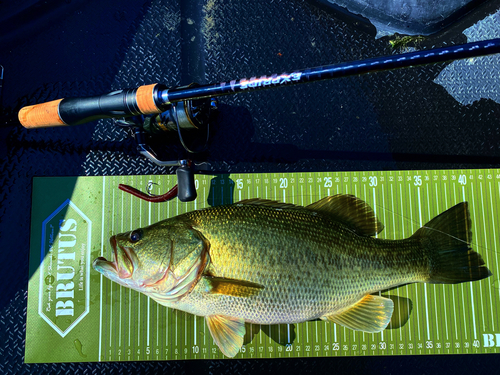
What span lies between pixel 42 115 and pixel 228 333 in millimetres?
1738

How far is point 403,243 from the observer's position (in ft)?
6.75

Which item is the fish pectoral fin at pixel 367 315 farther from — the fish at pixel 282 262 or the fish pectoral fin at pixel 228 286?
the fish pectoral fin at pixel 228 286

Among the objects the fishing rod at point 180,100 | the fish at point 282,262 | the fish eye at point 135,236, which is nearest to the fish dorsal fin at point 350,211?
the fish at point 282,262

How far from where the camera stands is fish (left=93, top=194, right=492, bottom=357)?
5.94 ft

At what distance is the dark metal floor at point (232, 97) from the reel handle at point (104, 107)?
0.45 m

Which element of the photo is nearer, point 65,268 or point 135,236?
point 135,236

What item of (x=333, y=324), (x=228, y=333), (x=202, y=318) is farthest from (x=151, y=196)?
(x=333, y=324)

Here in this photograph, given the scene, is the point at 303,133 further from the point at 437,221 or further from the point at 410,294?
the point at 410,294

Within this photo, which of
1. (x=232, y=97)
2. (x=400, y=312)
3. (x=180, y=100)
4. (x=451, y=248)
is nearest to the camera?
(x=180, y=100)

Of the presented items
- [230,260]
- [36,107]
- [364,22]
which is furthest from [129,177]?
[364,22]

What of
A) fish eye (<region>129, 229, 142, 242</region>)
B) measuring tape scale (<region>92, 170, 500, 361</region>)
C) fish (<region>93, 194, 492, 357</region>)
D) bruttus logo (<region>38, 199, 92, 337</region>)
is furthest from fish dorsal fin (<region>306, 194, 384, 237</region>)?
bruttus logo (<region>38, 199, 92, 337</region>)

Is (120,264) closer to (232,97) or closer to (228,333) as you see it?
(228,333)

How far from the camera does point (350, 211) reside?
2.08m

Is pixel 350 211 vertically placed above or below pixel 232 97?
below
